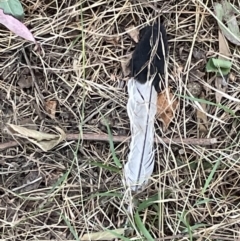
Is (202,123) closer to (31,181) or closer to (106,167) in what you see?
(106,167)

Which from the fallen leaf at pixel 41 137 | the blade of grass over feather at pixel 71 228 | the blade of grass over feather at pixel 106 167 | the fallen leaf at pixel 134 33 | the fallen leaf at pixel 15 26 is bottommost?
the blade of grass over feather at pixel 71 228

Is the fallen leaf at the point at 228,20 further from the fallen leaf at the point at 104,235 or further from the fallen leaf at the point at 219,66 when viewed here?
the fallen leaf at the point at 104,235

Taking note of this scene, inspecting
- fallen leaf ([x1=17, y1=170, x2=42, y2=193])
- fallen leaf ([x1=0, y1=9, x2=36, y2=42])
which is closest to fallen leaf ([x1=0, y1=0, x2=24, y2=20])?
fallen leaf ([x1=0, y1=9, x2=36, y2=42])

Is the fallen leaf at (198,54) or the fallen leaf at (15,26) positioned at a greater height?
the fallen leaf at (15,26)

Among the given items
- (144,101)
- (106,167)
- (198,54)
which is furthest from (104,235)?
(198,54)

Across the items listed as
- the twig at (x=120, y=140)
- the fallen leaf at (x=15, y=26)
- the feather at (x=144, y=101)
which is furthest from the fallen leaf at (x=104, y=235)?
the fallen leaf at (x=15, y=26)

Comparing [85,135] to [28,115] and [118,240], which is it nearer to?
[28,115]
